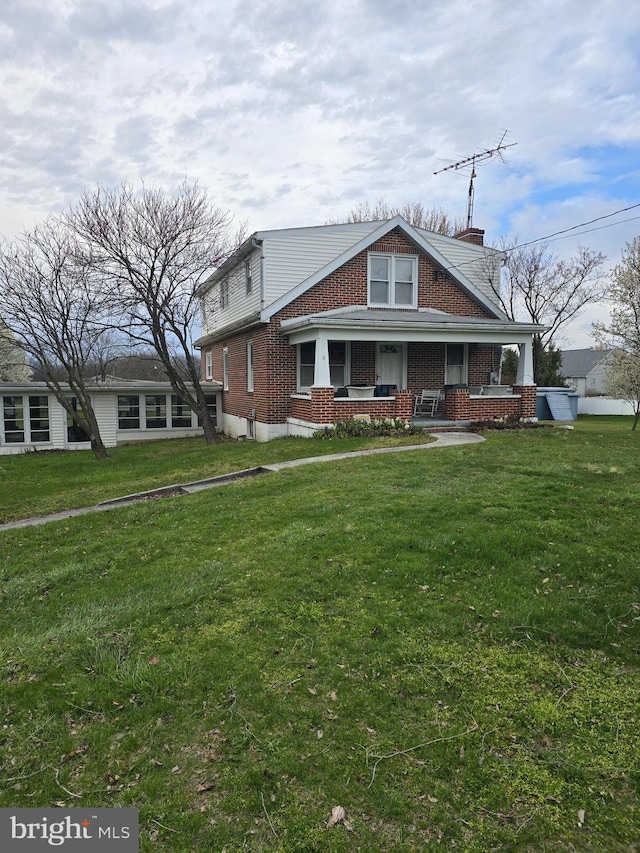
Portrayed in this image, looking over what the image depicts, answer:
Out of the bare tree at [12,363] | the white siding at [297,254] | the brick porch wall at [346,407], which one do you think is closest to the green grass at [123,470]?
the brick porch wall at [346,407]

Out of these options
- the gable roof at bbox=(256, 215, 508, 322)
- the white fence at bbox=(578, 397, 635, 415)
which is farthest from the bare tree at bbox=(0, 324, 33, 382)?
the white fence at bbox=(578, 397, 635, 415)

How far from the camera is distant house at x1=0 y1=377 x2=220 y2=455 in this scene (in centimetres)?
2092

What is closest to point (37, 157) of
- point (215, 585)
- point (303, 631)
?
point (215, 585)

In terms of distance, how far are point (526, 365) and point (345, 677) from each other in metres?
13.7

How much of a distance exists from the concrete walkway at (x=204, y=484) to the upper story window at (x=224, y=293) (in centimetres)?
1076

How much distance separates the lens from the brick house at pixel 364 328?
13.7 meters

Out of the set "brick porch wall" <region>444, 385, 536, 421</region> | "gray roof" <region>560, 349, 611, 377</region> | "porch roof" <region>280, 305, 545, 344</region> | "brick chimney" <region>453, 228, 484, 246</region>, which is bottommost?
"brick porch wall" <region>444, 385, 536, 421</region>

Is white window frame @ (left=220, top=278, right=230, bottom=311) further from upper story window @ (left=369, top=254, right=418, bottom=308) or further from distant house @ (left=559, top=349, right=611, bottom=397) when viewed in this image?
distant house @ (left=559, top=349, right=611, bottom=397)

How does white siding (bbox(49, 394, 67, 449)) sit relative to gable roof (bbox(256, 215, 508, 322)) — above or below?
below

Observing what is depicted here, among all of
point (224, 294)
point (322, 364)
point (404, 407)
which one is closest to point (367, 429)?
point (404, 407)

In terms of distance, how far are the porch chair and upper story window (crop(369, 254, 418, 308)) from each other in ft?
8.98

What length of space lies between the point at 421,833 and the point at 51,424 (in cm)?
2218

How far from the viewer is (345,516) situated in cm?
608

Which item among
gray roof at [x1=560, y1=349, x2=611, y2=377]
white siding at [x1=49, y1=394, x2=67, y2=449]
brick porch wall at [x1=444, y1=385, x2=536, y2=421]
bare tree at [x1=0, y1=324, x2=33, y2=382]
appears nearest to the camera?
brick porch wall at [x1=444, y1=385, x2=536, y2=421]
